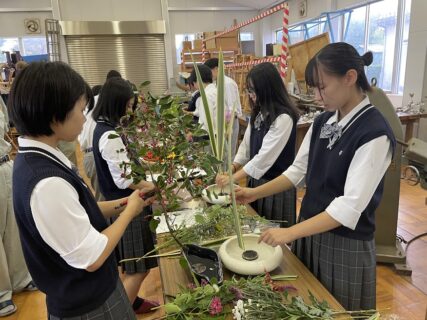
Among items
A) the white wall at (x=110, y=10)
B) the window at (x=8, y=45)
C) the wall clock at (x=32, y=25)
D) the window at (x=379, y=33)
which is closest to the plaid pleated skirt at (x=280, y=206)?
the window at (x=379, y=33)

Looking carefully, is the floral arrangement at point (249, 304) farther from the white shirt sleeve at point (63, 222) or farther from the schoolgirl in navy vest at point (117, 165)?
the schoolgirl in navy vest at point (117, 165)

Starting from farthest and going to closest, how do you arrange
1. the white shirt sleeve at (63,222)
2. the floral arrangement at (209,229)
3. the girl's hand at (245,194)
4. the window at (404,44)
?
the window at (404,44)
the girl's hand at (245,194)
the floral arrangement at (209,229)
the white shirt sleeve at (63,222)

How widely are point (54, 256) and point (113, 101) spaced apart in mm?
1033

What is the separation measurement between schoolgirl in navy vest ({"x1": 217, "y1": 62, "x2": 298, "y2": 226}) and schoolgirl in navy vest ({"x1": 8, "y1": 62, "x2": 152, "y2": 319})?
3.47 ft

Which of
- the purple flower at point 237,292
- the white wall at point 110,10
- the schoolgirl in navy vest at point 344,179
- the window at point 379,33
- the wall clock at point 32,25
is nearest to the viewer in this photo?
the purple flower at point 237,292

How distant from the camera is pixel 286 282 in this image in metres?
1.05

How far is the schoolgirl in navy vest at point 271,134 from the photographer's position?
1843mm

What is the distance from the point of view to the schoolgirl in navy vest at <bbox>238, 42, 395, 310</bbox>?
104 cm

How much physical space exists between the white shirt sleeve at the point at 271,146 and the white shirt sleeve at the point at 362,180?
0.79m

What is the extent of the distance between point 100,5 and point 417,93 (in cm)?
798

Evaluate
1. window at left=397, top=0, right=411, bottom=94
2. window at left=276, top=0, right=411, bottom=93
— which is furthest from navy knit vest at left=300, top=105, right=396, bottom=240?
window at left=276, top=0, right=411, bottom=93

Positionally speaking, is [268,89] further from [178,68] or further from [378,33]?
[178,68]

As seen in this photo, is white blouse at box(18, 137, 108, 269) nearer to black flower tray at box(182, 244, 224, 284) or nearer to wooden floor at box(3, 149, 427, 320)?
black flower tray at box(182, 244, 224, 284)

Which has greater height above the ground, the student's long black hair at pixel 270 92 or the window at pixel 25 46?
the window at pixel 25 46
